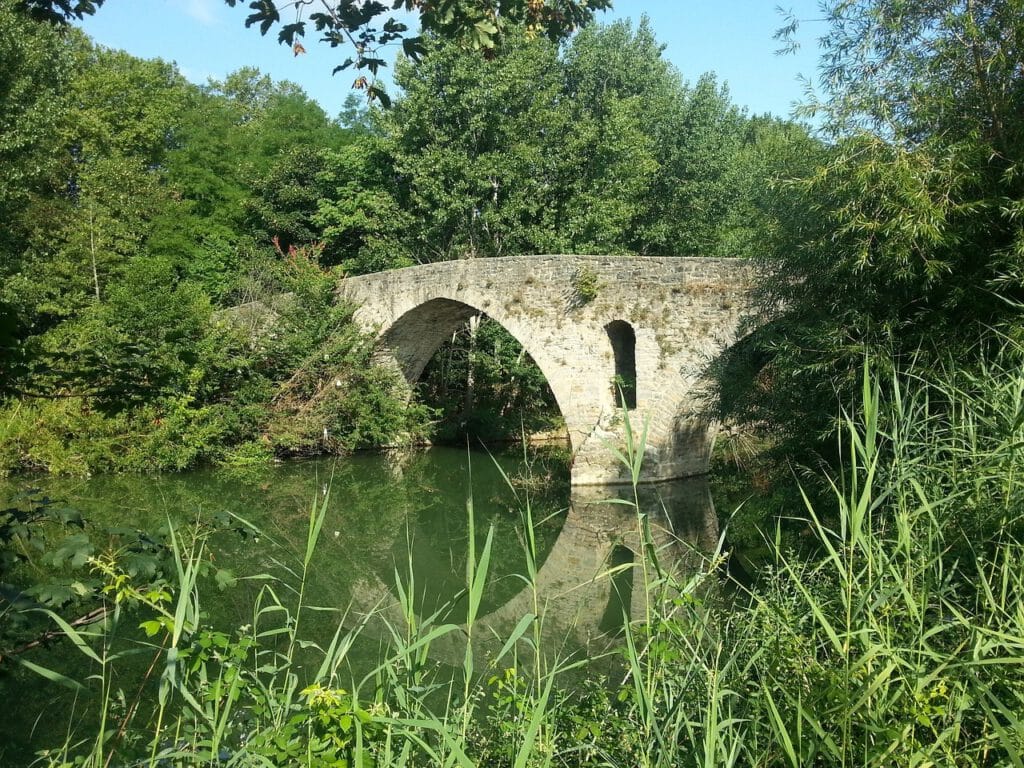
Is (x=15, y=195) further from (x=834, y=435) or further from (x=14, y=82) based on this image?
(x=834, y=435)

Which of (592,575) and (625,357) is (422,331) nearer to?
(625,357)

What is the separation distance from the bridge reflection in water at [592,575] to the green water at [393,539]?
1.0 inches

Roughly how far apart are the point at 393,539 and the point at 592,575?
100 inches

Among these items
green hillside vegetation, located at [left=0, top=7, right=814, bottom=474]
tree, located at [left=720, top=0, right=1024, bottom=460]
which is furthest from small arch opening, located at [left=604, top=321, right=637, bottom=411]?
tree, located at [left=720, top=0, right=1024, bottom=460]

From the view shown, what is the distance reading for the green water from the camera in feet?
16.8

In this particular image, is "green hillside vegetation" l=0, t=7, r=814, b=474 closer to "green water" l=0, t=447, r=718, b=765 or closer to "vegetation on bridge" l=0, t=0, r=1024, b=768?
"vegetation on bridge" l=0, t=0, r=1024, b=768

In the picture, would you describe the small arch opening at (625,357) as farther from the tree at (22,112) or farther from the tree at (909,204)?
the tree at (22,112)

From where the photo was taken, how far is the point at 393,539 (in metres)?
9.48

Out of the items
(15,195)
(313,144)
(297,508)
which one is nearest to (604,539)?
(297,508)

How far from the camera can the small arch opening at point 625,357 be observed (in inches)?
495

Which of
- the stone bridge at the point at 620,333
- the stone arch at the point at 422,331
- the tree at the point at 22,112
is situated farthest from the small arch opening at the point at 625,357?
the tree at the point at 22,112

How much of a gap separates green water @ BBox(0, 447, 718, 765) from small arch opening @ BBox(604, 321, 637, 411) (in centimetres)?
133

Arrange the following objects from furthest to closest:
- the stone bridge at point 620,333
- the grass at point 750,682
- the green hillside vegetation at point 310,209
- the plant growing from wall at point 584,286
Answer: the green hillside vegetation at point 310,209
the plant growing from wall at point 584,286
the stone bridge at point 620,333
the grass at point 750,682

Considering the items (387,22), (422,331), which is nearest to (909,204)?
(387,22)
